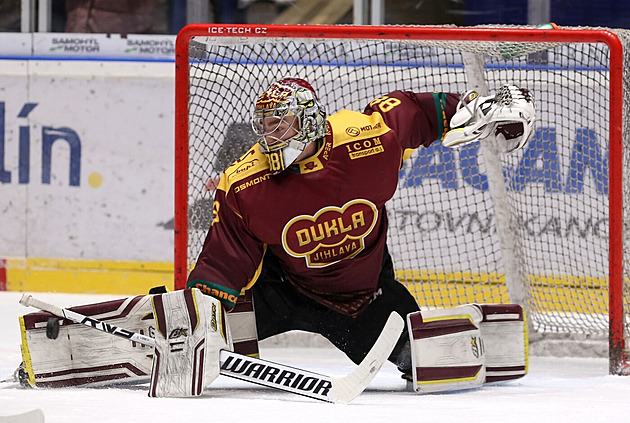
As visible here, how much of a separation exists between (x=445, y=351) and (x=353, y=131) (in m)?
0.67

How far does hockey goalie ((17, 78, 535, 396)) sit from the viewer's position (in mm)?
2752

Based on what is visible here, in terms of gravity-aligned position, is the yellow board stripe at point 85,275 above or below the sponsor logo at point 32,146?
below

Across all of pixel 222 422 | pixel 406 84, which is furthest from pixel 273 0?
pixel 222 422

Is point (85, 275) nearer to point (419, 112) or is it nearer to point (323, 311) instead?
point (323, 311)

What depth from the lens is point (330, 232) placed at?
285cm

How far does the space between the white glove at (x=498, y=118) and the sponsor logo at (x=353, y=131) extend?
0.29 meters

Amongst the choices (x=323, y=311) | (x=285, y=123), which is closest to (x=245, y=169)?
(x=285, y=123)

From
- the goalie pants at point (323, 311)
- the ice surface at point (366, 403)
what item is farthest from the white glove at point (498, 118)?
the ice surface at point (366, 403)

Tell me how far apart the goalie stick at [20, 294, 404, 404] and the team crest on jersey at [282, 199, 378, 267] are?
0.31 m

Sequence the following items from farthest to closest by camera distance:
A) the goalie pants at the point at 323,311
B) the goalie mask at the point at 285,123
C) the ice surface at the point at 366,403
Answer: the goalie pants at the point at 323,311 < the goalie mask at the point at 285,123 < the ice surface at the point at 366,403

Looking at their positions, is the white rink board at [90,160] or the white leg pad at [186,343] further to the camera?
the white rink board at [90,160]

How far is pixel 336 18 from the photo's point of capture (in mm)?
5070

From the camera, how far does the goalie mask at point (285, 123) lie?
273 centimetres

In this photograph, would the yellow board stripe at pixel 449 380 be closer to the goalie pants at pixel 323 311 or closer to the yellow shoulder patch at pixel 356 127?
the goalie pants at pixel 323 311
